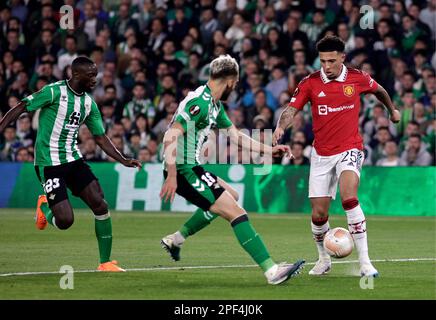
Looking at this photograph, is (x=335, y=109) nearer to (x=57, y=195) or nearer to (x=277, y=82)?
(x=57, y=195)

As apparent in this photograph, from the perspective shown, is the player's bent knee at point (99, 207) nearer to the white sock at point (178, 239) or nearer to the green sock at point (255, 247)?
the white sock at point (178, 239)

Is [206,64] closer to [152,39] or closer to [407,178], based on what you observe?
[152,39]

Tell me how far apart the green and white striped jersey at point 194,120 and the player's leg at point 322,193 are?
1.49 m

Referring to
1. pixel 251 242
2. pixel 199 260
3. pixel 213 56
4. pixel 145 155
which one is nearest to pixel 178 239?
pixel 199 260

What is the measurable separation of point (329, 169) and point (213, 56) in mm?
13115

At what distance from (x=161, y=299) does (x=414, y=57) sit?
584 inches

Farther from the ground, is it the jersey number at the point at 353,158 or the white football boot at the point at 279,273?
the jersey number at the point at 353,158

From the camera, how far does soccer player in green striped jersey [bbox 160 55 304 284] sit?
10.4 meters

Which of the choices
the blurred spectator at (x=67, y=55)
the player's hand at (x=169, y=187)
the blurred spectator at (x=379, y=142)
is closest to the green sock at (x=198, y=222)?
the player's hand at (x=169, y=187)

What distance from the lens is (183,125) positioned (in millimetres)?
10430

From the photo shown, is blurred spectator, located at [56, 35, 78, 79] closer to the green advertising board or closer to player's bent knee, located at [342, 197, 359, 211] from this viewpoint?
the green advertising board

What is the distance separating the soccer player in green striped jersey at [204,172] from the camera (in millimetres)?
10359

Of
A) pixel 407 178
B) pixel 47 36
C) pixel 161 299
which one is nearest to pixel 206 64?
pixel 47 36

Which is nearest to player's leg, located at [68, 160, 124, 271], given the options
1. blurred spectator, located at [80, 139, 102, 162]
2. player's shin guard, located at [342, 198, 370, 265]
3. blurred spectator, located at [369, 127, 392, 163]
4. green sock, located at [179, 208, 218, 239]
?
green sock, located at [179, 208, 218, 239]
